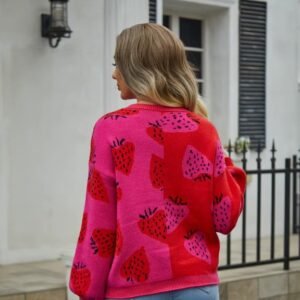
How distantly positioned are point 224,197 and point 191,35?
5.67 m

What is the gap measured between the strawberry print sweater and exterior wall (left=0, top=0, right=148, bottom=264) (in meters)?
3.86

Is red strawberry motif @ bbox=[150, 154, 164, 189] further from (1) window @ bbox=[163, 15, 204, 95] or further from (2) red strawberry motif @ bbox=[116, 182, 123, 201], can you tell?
(1) window @ bbox=[163, 15, 204, 95]

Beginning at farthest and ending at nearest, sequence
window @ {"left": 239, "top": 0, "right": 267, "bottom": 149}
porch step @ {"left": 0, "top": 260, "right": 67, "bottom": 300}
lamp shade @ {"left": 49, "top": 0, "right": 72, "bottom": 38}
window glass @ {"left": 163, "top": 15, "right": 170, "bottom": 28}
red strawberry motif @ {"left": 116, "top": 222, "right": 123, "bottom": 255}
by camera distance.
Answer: window @ {"left": 239, "top": 0, "right": 267, "bottom": 149} < window glass @ {"left": 163, "top": 15, "right": 170, "bottom": 28} < lamp shade @ {"left": 49, "top": 0, "right": 72, "bottom": 38} < porch step @ {"left": 0, "top": 260, "right": 67, "bottom": 300} < red strawberry motif @ {"left": 116, "top": 222, "right": 123, "bottom": 255}

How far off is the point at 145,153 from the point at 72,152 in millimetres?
4141

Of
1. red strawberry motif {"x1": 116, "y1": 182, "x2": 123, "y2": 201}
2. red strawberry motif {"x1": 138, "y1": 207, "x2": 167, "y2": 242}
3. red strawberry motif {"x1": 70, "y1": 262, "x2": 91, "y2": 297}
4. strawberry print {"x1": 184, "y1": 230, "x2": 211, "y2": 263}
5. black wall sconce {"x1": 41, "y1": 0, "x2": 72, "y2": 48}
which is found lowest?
red strawberry motif {"x1": 70, "y1": 262, "x2": 91, "y2": 297}

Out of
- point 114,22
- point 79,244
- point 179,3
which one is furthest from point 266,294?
point 79,244

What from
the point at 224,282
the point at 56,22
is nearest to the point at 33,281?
the point at 224,282

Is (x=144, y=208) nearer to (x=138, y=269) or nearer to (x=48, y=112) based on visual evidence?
(x=138, y=269)

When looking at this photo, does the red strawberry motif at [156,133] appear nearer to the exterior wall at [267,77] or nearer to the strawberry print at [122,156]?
the strawberry print at [122,156]

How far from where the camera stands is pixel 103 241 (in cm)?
200

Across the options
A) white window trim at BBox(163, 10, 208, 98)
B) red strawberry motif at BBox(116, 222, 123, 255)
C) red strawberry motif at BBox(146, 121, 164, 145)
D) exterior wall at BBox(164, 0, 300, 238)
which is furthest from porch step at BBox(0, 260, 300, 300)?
red strawberry motif at BBox(146, 121, 164, 145)

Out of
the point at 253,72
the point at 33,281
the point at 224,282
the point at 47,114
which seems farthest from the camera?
the point at 253,72

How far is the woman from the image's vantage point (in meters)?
1.99

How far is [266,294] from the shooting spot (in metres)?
5.38
